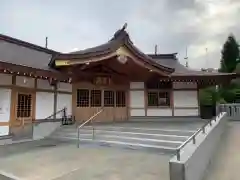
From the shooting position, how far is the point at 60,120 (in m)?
10.9

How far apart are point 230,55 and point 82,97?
25.9 m

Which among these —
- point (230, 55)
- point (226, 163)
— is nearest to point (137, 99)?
point (226, 163)

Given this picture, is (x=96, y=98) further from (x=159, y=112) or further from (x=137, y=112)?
(x=159, y=112)

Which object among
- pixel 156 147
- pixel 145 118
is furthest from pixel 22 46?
pixel 156 147

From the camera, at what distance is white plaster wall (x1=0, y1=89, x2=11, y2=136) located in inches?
337

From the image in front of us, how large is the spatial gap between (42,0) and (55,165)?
9.82 meters

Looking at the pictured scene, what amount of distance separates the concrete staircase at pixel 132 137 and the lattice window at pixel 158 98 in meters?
5.18

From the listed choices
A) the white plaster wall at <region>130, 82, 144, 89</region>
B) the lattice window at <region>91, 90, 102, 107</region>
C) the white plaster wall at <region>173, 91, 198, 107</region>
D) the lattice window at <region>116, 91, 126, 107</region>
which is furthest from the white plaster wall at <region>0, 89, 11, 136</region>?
the white plaster wall at <region>173, 91, 198, 107</region>

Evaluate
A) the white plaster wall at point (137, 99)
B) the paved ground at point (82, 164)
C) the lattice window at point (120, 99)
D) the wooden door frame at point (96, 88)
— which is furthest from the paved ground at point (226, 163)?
the wooden door frame at point (96, 88)

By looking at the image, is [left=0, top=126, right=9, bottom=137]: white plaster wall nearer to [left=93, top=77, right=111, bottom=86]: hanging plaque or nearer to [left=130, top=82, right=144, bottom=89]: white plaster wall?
[left=93, top=77, right=111, bottom=86]: hanging plaque

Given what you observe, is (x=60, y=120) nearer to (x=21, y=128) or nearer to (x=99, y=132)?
(x=21, y=128)

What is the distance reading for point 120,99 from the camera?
13.5 m

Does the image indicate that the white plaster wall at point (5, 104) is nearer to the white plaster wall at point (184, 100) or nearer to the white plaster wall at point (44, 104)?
the white plaster wall at point (44, 104)

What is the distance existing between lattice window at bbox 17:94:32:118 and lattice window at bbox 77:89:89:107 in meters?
2.93
